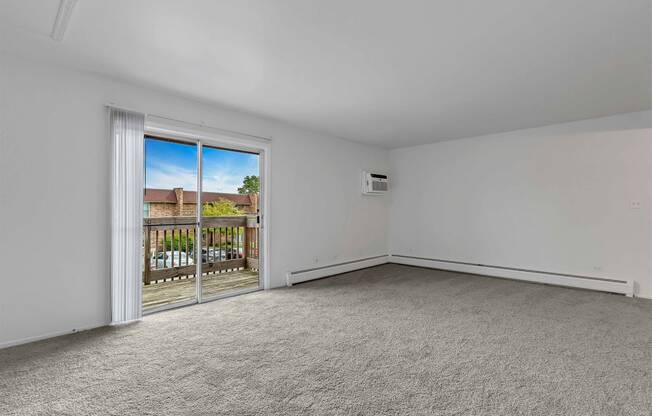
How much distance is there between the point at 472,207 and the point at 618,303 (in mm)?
2432

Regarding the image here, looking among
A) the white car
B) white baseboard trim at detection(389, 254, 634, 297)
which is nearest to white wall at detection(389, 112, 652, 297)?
white baseboard trim at detection(389, 254, 634, 297)

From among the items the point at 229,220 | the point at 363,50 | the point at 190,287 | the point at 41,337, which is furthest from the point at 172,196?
the point at 363,50

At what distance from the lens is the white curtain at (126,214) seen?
3201 mm

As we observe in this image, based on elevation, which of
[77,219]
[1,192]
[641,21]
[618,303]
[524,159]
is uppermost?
[641,21]

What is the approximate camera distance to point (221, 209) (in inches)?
193

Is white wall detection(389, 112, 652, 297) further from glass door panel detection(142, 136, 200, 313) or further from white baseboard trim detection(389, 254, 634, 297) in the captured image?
glass door panel detection(142, 136, 200, 313)

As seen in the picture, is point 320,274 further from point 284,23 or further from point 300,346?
point 284,23

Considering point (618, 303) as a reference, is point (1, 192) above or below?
above

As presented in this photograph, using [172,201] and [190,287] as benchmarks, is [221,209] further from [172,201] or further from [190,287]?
[190,287]

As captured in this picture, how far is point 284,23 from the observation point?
2273mm

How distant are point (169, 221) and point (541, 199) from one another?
5790 mm

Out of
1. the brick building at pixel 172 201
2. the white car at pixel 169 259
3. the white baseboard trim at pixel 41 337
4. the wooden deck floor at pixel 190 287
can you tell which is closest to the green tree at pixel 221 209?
the brick building at pixel 172 201

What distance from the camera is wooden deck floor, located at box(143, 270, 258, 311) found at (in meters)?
4.09

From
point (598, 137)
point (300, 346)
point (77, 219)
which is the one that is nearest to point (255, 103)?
point (77, 219)
